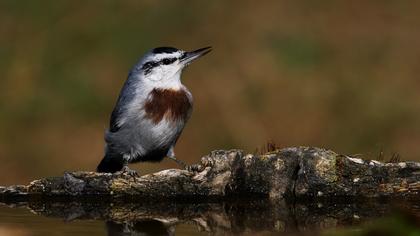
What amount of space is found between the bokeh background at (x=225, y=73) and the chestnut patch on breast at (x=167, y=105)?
21.0 ft

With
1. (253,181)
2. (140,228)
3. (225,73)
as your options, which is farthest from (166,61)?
(225,73)

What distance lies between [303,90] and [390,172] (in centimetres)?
1227

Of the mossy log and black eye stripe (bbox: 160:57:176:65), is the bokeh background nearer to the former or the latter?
black eye stripe (bbox: 160:57:176:65)

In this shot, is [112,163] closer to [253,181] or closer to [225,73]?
[253,181]

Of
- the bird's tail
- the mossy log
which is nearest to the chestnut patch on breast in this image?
the bird's tail

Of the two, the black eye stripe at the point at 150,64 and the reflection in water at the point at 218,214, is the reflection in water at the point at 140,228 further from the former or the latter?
the black eye stripe at the point at 150,64

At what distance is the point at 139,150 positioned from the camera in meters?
14.4

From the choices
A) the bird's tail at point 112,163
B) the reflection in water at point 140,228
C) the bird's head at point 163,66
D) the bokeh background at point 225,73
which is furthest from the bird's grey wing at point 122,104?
the bokeh background at point 225,73

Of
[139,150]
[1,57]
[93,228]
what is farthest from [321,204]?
[1,57]

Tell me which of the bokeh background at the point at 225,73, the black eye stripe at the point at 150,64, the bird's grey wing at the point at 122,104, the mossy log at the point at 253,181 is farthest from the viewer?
the bokeh background at the point at 225,73

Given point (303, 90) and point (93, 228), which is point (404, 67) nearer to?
point (303, 90)

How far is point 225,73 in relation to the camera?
2450 cm

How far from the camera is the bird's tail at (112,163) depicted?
48.2 ft

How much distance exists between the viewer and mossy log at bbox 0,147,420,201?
38.5ft
